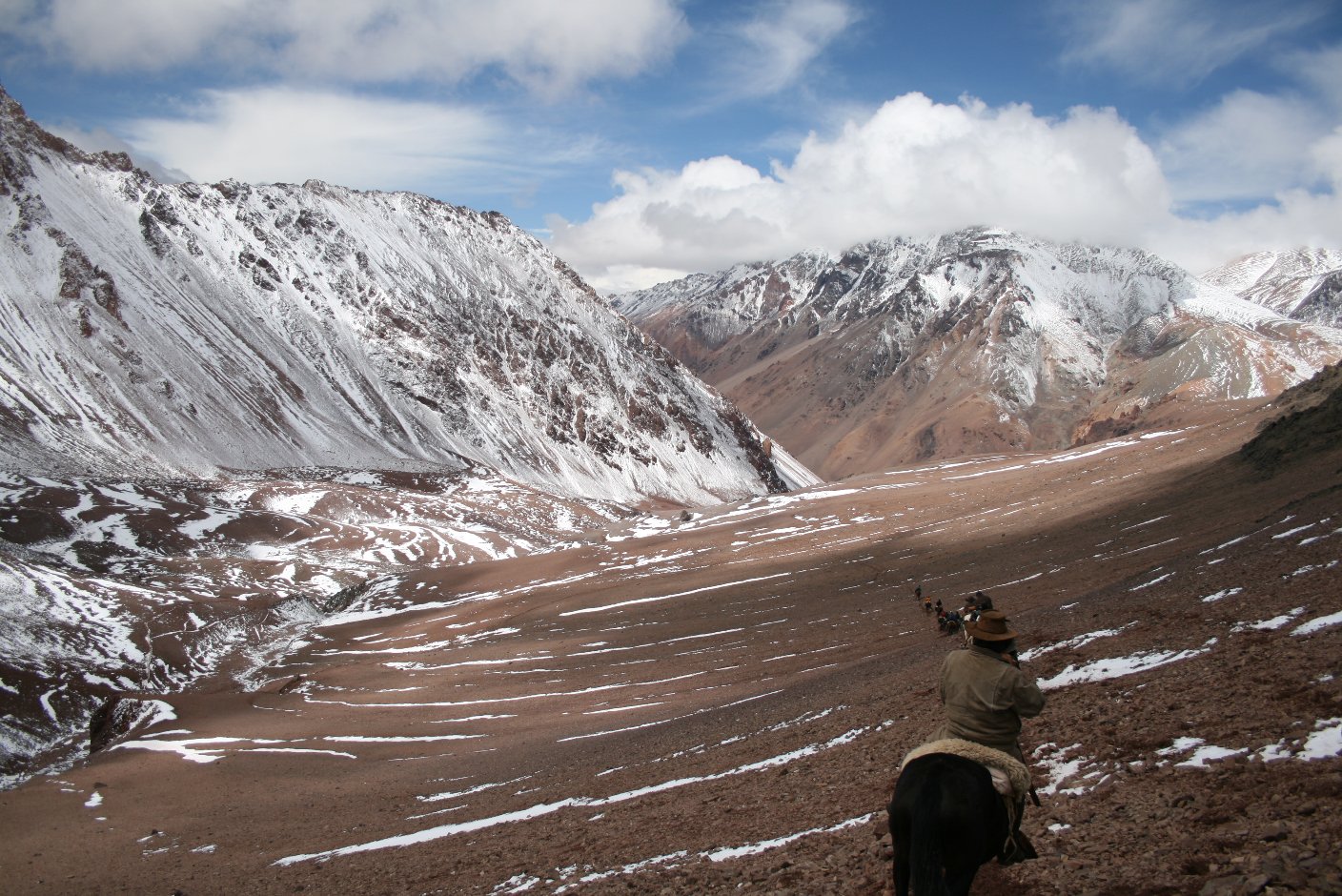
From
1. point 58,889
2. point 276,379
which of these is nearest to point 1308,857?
point 58,889

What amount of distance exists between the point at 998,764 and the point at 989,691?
0.80 m

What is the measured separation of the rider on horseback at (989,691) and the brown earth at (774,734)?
5.22 ft

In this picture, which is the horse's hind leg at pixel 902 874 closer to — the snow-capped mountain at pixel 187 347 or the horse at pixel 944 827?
the horse at pixel 944 827

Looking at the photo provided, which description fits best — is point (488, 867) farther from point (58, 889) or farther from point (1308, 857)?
point (58, 889)

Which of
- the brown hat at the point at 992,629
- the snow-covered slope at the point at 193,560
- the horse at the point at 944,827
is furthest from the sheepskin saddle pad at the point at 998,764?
the snow-covered slope at the point at 193,560

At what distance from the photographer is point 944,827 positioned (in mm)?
7891

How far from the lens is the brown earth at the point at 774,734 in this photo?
10.5m

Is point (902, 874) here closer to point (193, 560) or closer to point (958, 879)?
point (958, 879)

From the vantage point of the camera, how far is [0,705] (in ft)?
144

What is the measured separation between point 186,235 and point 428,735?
179m

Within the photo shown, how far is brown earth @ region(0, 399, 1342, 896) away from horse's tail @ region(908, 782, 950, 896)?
1950 millimetres

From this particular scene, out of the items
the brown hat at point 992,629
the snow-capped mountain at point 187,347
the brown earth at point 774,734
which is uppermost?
the snow-capped mountain at point 187,347

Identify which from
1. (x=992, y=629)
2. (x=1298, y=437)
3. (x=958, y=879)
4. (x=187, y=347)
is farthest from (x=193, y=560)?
(x=958, y=879)

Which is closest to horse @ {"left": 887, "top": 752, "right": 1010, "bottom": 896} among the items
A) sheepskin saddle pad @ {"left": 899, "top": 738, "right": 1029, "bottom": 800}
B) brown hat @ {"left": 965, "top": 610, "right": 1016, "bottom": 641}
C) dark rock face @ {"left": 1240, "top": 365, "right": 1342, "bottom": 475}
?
sheepskin saddle pad @ {"left": 899, "top": 738, "right": 1029, "bottom": 800}
